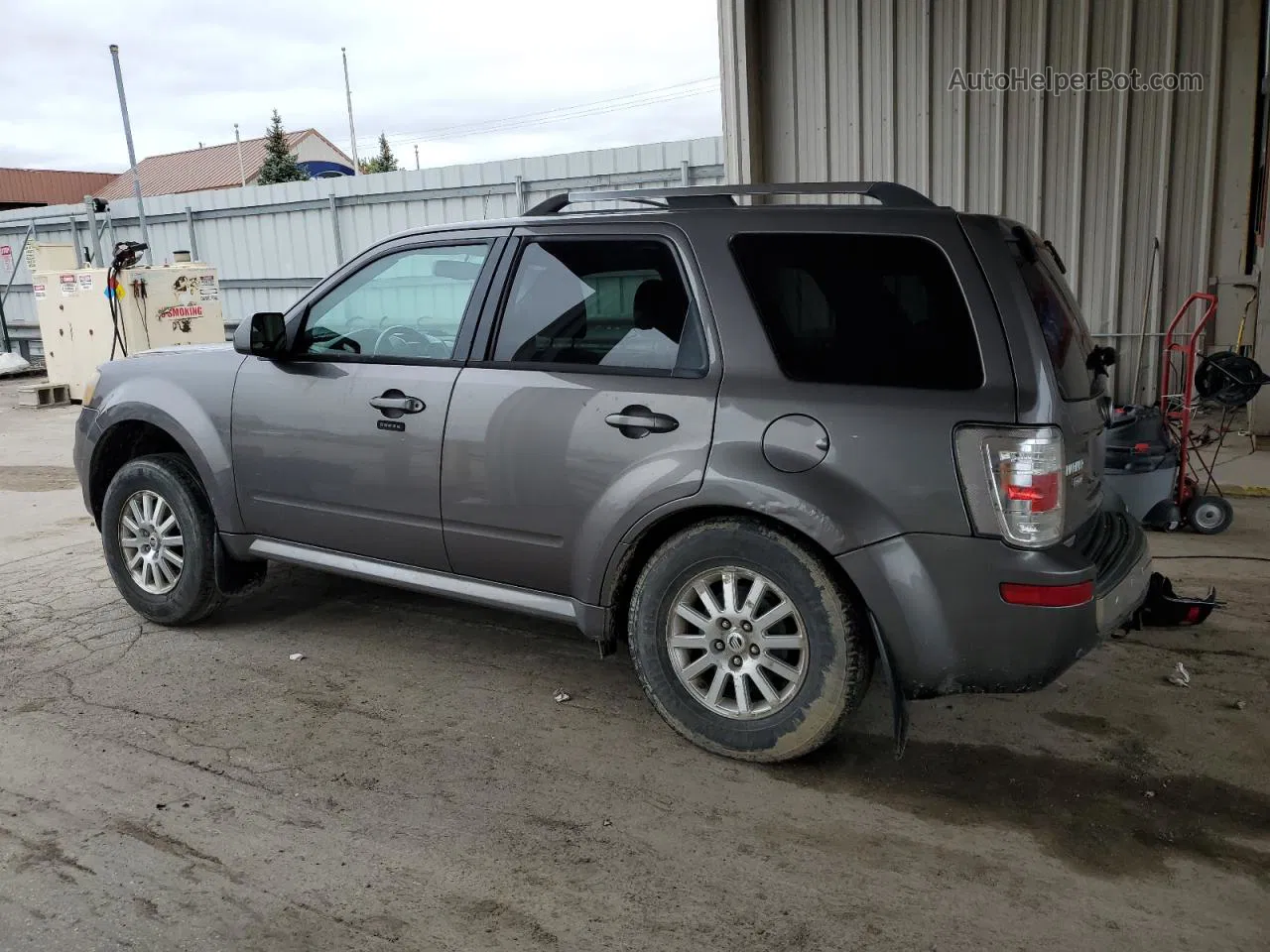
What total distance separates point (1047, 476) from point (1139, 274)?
7407 mm

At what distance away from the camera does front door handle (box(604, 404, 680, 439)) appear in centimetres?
346

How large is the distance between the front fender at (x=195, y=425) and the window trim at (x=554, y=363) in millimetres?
1337

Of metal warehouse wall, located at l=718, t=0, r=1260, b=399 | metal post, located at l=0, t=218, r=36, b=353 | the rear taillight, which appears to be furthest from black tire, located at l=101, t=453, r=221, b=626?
metal post, located at l=0, t=218, r=36, b=353

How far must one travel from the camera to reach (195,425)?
181 inches

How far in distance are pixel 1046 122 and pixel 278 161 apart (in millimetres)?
44785

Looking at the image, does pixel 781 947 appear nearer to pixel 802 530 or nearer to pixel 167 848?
pixel 802 530

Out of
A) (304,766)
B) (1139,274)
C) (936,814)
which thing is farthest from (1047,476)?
(1139,274)

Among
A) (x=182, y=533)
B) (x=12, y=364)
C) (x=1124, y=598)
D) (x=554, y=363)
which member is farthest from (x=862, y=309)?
(x=12, y=364)

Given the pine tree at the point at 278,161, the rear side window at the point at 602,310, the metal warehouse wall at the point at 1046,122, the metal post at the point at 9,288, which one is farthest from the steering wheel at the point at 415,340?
the pine tree at the point at 278,161

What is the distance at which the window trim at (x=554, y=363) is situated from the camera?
11.5 ft

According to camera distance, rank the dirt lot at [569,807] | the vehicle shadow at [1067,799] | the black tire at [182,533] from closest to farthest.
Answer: the dirt lot at [569,807]
the vehicle shadow at [1067,799]
the black tire at [182,533]

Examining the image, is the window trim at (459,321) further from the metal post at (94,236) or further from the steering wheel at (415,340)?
the metal post at (94,236)

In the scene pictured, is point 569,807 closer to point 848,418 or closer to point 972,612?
point 972,612

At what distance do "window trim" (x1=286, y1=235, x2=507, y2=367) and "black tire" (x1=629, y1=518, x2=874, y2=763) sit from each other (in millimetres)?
1127
